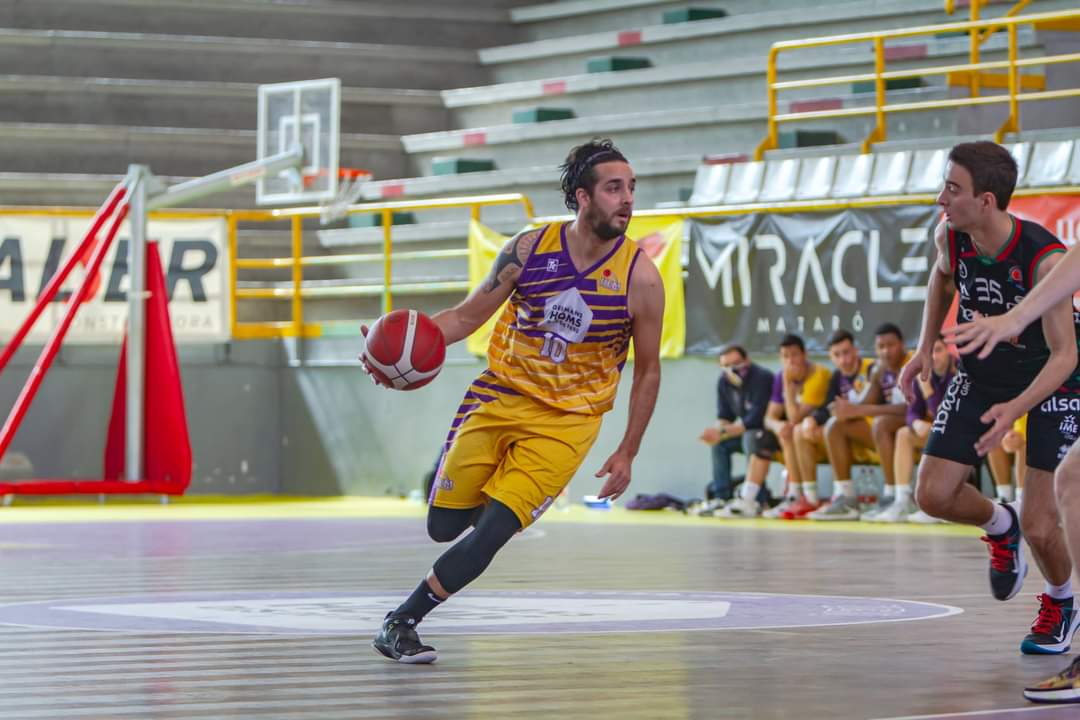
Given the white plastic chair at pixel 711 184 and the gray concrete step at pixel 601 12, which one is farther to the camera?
the gray concrete step at pixel 601 12

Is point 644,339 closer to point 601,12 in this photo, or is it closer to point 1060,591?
point 1060,591

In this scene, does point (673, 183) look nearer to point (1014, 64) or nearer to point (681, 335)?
point (681, 335)

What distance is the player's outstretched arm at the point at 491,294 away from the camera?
700 cm

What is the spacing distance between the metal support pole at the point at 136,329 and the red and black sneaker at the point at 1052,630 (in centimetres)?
1199

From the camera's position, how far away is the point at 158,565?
1120 centimetres

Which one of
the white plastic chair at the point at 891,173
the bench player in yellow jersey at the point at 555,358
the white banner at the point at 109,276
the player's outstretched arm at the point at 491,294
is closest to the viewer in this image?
the bench player in yellow jersey at the point at 555,358

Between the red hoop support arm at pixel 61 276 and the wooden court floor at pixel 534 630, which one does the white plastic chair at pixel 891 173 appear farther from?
the red hoop support arm at pixel 61 276

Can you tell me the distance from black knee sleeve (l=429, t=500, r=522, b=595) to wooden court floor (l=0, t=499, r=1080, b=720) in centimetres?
30

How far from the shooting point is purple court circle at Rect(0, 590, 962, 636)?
773 centimetres

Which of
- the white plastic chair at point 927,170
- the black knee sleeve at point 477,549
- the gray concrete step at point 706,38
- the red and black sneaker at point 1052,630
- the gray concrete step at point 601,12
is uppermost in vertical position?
the gray concrete step at point 601,12

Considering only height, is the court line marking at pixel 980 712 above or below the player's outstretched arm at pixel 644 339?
below

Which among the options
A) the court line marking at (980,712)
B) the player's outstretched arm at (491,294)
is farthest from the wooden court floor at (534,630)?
the player's outstretched arm at (491,294)

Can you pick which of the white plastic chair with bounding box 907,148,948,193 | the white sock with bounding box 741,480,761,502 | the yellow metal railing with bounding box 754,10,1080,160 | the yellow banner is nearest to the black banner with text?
the yellow banner

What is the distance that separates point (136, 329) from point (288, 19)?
8.23m
